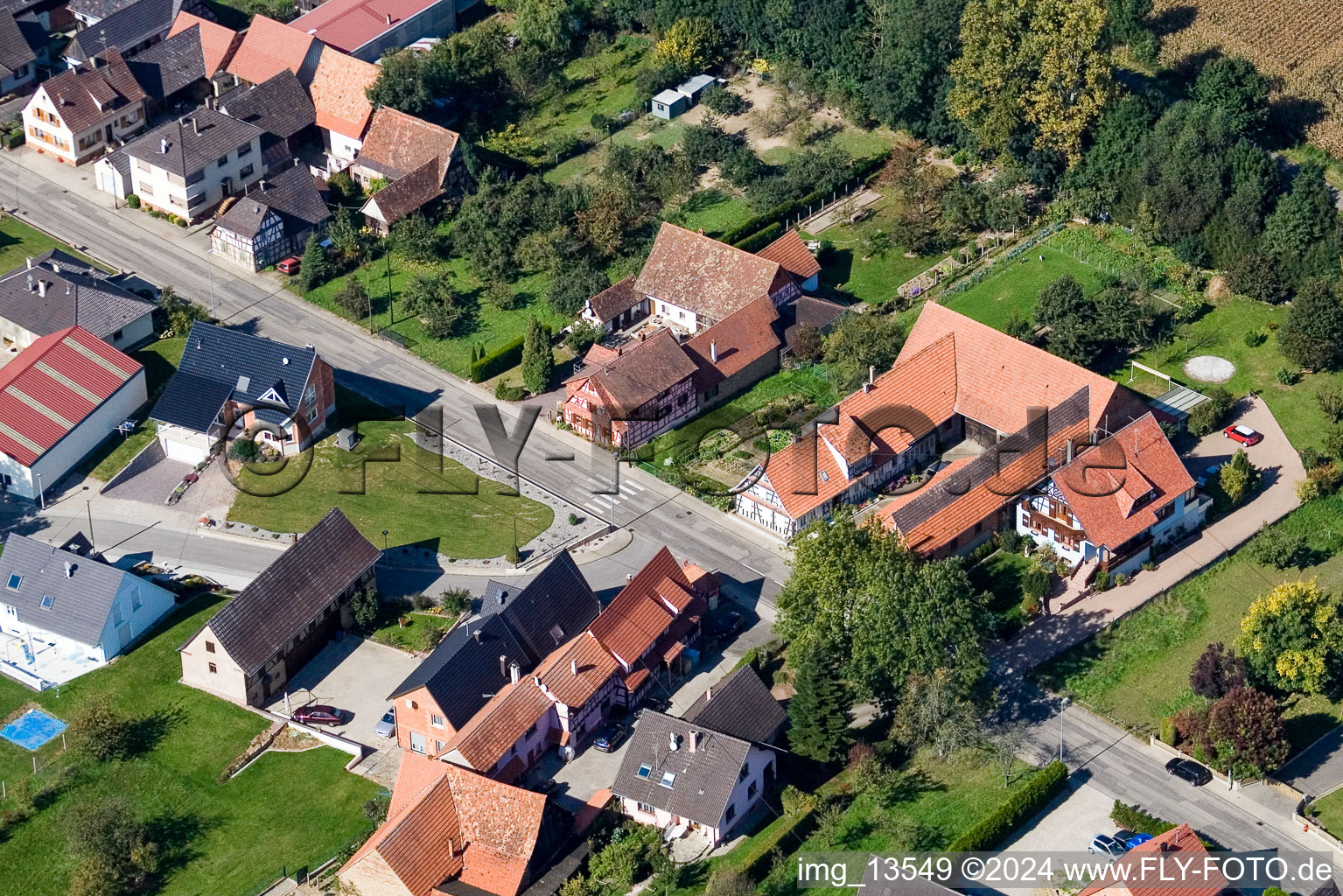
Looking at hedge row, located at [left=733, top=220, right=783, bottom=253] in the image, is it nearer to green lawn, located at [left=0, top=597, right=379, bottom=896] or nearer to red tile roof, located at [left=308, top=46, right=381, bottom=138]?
red tile roof, located at [left=308, top=46, right=381, bottom=138]

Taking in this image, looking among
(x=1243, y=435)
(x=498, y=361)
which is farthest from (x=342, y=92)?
(x=1243, y=435)

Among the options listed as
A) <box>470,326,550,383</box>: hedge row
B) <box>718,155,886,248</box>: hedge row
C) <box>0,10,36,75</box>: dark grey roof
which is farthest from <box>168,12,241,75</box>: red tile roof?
<box>718,155,886,248</box>: hedge row

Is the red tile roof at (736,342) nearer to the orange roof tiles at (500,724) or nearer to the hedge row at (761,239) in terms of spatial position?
the hedge row at (761,239)

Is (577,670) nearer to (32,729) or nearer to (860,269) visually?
(32,729)

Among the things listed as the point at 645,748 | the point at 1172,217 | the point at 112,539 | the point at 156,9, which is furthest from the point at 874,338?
the point at 156,9

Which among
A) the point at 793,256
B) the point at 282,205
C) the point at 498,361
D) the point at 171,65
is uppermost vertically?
the point at 171,65

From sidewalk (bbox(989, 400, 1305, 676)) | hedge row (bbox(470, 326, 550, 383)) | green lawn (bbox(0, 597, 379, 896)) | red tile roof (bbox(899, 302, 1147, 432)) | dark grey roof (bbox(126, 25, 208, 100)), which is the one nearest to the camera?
green lawn (bbox(0, 597, 379, 896))

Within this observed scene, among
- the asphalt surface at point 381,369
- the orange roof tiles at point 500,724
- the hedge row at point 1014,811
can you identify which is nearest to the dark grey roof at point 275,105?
the asphalt surface at point 381,369

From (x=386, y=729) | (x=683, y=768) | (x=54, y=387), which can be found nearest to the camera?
(x=683, y=768)
